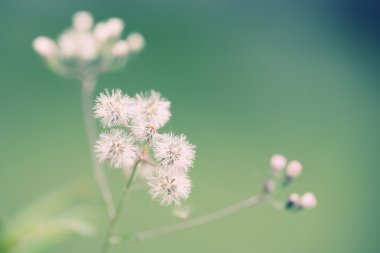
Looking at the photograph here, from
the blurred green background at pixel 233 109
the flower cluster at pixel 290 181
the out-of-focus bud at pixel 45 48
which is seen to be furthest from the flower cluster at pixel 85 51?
the blurred green background at pixel 233 109

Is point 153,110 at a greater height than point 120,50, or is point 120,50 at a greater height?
point 120,50

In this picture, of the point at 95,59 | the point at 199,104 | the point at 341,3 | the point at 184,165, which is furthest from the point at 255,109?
the point at 184,165

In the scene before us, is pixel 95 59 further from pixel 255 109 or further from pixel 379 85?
pixel 379 85

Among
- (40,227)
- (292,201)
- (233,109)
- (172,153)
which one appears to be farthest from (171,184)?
(233,109)

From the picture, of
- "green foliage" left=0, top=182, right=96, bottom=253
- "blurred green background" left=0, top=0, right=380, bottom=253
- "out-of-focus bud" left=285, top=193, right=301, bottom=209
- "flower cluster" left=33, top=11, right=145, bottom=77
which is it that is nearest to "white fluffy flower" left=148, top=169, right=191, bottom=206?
"green foliage" left=0, top=182, right=96, bottom=253

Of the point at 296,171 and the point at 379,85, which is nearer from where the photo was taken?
the point at 296,171

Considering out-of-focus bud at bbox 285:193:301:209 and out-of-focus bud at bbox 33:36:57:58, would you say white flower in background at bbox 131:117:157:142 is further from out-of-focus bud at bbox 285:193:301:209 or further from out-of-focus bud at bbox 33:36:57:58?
out-of-focus bud at bbox 33:36:57:58

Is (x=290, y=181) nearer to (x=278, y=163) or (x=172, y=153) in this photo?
(x=278, y=163)
